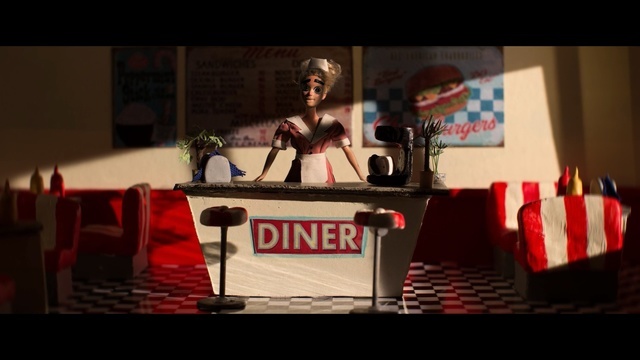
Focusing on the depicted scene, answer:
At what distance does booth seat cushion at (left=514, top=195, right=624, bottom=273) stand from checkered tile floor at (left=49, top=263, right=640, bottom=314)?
0.38 meters

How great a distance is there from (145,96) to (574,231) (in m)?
4.62

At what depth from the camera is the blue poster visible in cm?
891

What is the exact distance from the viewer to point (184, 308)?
6.95 metres

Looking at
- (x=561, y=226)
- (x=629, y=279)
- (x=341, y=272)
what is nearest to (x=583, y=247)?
(x=561, y=226)

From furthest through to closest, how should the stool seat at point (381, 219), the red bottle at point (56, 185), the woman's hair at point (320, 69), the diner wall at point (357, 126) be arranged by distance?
the diner wall at point (357, 126) → the red bottle at point (56, 185) → the woman's hair at point (320, 69) → the stool seat at point (381, 219)

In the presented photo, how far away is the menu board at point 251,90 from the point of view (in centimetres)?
885

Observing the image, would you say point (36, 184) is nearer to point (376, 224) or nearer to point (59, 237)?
point (59, 237)

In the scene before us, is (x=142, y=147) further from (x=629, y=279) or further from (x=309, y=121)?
(x=629, y=279)

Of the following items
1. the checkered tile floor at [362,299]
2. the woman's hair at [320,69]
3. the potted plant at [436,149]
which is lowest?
the checkered tile floor at [362,299]

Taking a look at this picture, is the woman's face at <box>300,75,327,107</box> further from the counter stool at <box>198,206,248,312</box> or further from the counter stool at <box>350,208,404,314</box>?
the counter stool at <box>350,208,404,314</box>

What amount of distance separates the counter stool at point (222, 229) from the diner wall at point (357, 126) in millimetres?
2146

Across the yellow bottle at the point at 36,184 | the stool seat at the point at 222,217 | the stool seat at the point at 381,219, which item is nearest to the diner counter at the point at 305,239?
the stool seat at the point at 222,217

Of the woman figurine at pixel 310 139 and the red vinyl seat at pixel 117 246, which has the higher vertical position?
the woman figurine at pixel 310 139

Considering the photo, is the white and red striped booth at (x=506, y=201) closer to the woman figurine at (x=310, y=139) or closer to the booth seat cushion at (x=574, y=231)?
the booth seat cushion at (x=574, y=231)
